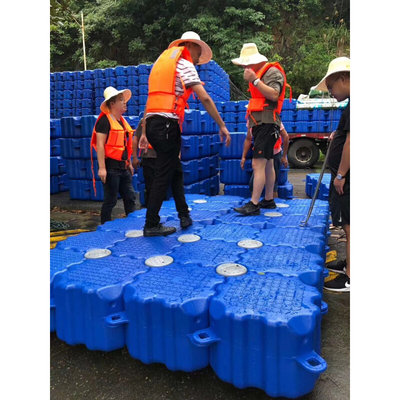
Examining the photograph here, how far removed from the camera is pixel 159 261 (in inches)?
95.7

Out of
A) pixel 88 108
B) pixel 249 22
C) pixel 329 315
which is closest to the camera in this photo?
pixel 329 315

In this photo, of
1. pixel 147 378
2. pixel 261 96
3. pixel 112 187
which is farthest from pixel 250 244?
pixel 112 187

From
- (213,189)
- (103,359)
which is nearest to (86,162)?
(213,189)

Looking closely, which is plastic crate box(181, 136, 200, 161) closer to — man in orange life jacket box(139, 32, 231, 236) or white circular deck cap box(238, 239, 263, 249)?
man in orange life jacket box(139, 32, 231, 236)

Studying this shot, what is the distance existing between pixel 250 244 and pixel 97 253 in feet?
3.69

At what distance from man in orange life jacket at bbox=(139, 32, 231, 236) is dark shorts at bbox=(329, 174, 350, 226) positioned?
3.48 ft

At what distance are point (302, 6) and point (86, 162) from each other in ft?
75.6

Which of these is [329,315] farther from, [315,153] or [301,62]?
[301,62]

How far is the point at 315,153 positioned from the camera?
1145 cm

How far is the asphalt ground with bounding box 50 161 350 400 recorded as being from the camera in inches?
70.8

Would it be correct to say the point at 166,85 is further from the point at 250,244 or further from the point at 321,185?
the point at 321,185

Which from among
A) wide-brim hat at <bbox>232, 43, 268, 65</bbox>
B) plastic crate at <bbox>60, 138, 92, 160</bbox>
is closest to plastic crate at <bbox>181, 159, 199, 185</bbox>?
plastic crate at <bbox>60, 138, 92, 160</bbox>

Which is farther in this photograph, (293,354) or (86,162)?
(86,162)

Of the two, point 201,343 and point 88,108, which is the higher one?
point 88,108
